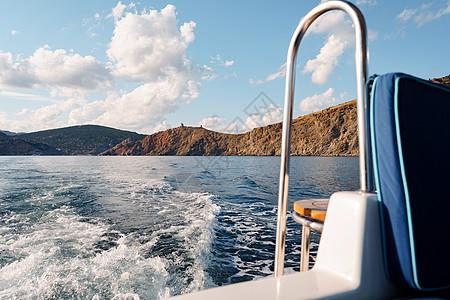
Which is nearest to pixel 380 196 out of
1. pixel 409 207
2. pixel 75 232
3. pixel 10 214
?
pixel 409 207

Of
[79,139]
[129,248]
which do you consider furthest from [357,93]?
[79,139]

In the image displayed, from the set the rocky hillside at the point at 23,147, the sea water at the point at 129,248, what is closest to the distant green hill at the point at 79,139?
the rocky hillside at the point at 23,147

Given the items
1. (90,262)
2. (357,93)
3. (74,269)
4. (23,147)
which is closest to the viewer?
(357,93)

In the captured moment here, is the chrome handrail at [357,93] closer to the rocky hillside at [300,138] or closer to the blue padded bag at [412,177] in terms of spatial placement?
the blue padded bag at [412,177]

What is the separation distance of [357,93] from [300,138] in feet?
288

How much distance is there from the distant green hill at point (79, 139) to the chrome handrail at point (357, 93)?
109233 millimetres

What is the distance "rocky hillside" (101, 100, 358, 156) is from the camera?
75125 millimetres

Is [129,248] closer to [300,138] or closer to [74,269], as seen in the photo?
[74,269]

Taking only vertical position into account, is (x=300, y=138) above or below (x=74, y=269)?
above

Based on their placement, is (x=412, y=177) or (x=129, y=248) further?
(x=129, y=248)

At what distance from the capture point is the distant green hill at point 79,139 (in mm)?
96688

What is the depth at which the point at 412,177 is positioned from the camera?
2.93 feet

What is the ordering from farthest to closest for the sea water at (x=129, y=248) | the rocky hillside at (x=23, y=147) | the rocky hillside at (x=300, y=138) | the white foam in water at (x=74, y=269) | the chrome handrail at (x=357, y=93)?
the rocky hillside at (x=23, y=147), the rocky hillside at (x=300, y=138), the sea water at (x=129, y=248), the white foam in water at (x=74, y=269), the chrome handrail at (x=357, y=93)

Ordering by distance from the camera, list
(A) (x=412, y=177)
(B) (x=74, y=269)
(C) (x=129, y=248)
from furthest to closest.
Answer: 1. (C) (x=129, y=248)
2. (B) (x=74, y=269)
3. (A) (x=412, y=177)
